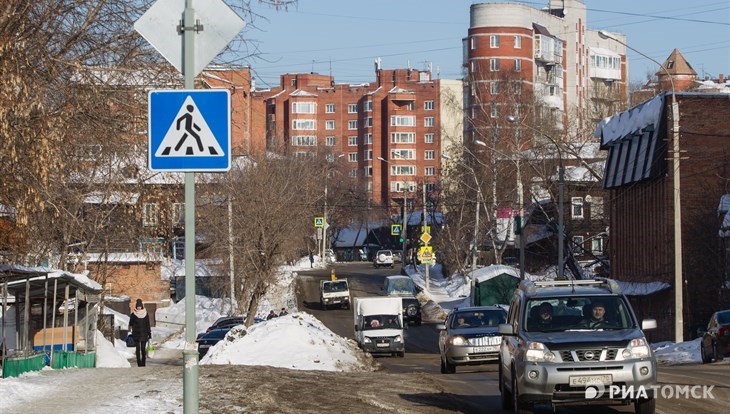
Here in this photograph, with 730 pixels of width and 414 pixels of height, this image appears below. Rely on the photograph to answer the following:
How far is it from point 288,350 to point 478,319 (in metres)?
5.47

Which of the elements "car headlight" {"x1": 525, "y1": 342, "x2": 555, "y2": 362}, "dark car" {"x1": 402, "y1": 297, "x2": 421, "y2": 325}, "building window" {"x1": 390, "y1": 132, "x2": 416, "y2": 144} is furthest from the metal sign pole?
"building window" {"x1": 390, "y1": 132, "x2": 416, "y2": 144}

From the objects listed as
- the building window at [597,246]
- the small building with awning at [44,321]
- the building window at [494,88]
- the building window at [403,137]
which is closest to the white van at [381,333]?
the small building with awning at [44,321]

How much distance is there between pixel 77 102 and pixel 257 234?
133 ft

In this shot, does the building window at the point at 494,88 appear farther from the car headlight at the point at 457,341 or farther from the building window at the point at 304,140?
the building window at the point at 304,140

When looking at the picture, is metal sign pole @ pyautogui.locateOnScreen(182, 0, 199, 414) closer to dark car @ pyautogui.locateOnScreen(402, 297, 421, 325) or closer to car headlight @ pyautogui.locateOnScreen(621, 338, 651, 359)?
car headlight @ pyautogui.locateOnScreen(621, 338, 651, 359)

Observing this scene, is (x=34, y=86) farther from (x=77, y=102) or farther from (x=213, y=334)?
(x=213, y=334)

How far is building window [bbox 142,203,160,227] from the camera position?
1728 centimetres

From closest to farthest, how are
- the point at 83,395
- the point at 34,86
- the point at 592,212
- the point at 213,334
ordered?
the point at 34,86
the point at 83,395
the point at 213,334
the point at 592,212

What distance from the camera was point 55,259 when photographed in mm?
35625

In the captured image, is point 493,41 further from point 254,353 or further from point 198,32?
point 198,32

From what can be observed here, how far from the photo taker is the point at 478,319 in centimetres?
2852

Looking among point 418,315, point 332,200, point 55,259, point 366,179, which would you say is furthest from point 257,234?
point 366,179

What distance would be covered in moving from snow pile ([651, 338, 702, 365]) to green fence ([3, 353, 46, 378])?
19.8m

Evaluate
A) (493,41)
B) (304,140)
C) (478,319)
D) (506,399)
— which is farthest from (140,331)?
(304,140)
